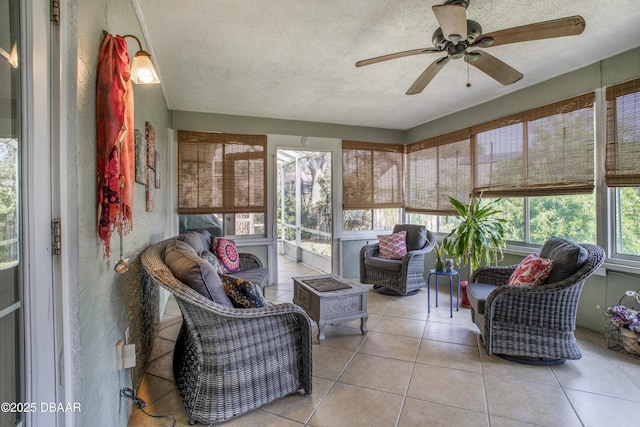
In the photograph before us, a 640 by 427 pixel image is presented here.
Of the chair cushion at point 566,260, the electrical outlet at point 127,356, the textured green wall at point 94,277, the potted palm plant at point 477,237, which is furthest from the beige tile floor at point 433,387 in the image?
the potted palm plant at point 477,237

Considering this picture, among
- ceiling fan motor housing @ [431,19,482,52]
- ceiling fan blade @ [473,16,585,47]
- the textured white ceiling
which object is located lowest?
ceiling fan blade @ [473,16,585,47]

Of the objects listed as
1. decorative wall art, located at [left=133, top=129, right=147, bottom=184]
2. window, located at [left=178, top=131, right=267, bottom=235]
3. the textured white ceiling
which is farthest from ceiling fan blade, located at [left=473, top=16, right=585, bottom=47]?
window, located at [left=178, top=131, right=267, bottom=235]

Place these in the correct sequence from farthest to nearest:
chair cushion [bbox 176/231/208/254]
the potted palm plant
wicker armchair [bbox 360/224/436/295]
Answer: wicker armchair [bbox 360/224/436/295] < the potted palm plant < chair cushion [bbox 176/231/208/254]

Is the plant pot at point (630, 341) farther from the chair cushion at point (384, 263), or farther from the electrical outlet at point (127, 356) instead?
the electrical outlet at point (127, 356)

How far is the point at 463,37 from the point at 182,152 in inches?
148

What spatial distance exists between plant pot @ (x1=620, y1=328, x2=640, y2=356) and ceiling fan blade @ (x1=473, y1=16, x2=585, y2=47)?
7.70 feet

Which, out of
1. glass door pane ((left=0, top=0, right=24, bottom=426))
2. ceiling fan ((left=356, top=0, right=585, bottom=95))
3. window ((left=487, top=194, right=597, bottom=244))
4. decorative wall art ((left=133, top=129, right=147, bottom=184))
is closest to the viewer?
glass door pane ((left=0, top=0, right=24, bottom=426))

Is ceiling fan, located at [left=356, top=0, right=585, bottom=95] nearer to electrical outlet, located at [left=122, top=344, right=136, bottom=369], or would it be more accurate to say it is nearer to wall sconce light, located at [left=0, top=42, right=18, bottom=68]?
wall sconce light, located at [left=0, top=42, right=18, bottom=68]

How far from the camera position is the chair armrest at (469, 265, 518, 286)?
3027 mm

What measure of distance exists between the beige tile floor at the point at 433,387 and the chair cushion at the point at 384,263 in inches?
45.5

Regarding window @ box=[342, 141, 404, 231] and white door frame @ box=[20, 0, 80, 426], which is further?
window @ box=[342, 141, 404, 231]

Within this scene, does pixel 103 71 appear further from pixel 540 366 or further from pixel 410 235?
pixel 410 235

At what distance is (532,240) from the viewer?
364 cm

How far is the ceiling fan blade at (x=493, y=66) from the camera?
2.17 meters
